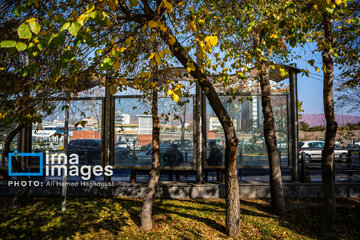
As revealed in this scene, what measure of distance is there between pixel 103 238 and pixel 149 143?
3718mm

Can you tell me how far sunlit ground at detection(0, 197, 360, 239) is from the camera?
466 cm

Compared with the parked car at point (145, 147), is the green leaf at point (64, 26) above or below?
above

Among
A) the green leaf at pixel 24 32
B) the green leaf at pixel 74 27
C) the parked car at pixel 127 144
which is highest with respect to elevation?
the green leaf at pixel 74 27

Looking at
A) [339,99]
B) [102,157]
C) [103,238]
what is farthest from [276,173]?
[339,99]

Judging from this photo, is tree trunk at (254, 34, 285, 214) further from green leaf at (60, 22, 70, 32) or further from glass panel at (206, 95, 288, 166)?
green leaf at (60, 22, 70, 32)

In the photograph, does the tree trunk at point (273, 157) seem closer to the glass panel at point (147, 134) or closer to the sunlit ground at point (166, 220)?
the sunlit ground at point (166, 220)

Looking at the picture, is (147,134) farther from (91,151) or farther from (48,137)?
(48,137)

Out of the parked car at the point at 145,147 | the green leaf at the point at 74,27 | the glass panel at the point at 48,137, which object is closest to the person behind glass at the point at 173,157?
the parked car at the point at 145,147

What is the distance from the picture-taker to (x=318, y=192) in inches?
267

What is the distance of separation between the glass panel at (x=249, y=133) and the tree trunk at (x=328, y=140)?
2.86m

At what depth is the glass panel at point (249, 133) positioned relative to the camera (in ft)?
24.9

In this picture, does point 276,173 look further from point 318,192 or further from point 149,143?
point 149,143

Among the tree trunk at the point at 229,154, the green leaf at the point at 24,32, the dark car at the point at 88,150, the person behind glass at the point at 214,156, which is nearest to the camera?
the green leaf at the point at 24,32

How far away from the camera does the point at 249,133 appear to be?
7941mm
